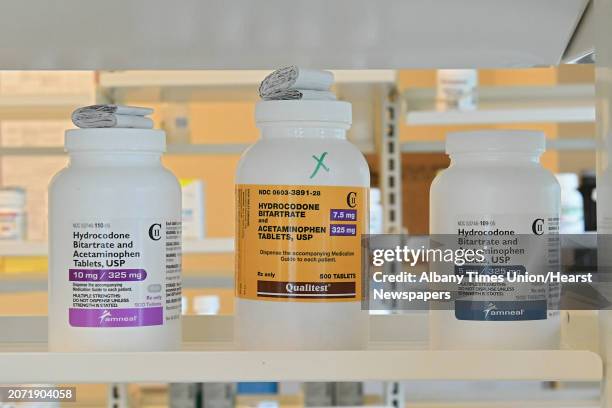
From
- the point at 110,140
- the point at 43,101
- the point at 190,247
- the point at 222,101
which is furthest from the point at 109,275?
the point at 222,101

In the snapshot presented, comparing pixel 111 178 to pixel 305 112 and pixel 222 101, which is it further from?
pixel 222 101

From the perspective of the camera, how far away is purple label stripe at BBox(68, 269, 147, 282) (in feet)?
2.16

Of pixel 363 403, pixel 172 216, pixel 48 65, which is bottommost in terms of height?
pixel 363 403

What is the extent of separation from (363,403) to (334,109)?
7.08ft

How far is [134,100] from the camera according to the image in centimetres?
300

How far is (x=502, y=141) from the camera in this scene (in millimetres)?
698

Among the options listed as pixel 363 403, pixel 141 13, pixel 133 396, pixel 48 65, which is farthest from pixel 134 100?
pixel 141 13

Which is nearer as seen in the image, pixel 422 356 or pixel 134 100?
pixel 422 356

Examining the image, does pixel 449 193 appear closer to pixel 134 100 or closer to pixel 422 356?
pixel 422 356

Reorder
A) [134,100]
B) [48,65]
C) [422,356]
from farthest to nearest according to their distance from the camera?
1. [134,100]
2. [48,65]
3. [422,356]

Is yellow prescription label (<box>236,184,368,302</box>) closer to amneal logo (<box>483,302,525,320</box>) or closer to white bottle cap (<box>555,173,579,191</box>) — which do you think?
amneal logo (<box>483,302,525,320</box>)

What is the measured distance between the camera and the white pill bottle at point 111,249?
2.17 feet

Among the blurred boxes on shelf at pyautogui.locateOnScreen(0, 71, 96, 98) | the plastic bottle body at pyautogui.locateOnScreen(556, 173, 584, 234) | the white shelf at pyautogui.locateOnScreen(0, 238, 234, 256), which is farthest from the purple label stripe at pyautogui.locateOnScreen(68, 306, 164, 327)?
the blurred boxes on shelf at pyautogui.locateOnScreen(0, 71, 96, 98)

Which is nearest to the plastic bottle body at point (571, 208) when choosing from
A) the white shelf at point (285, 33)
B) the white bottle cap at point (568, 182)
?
the white bottle cap at point (568, 182)
